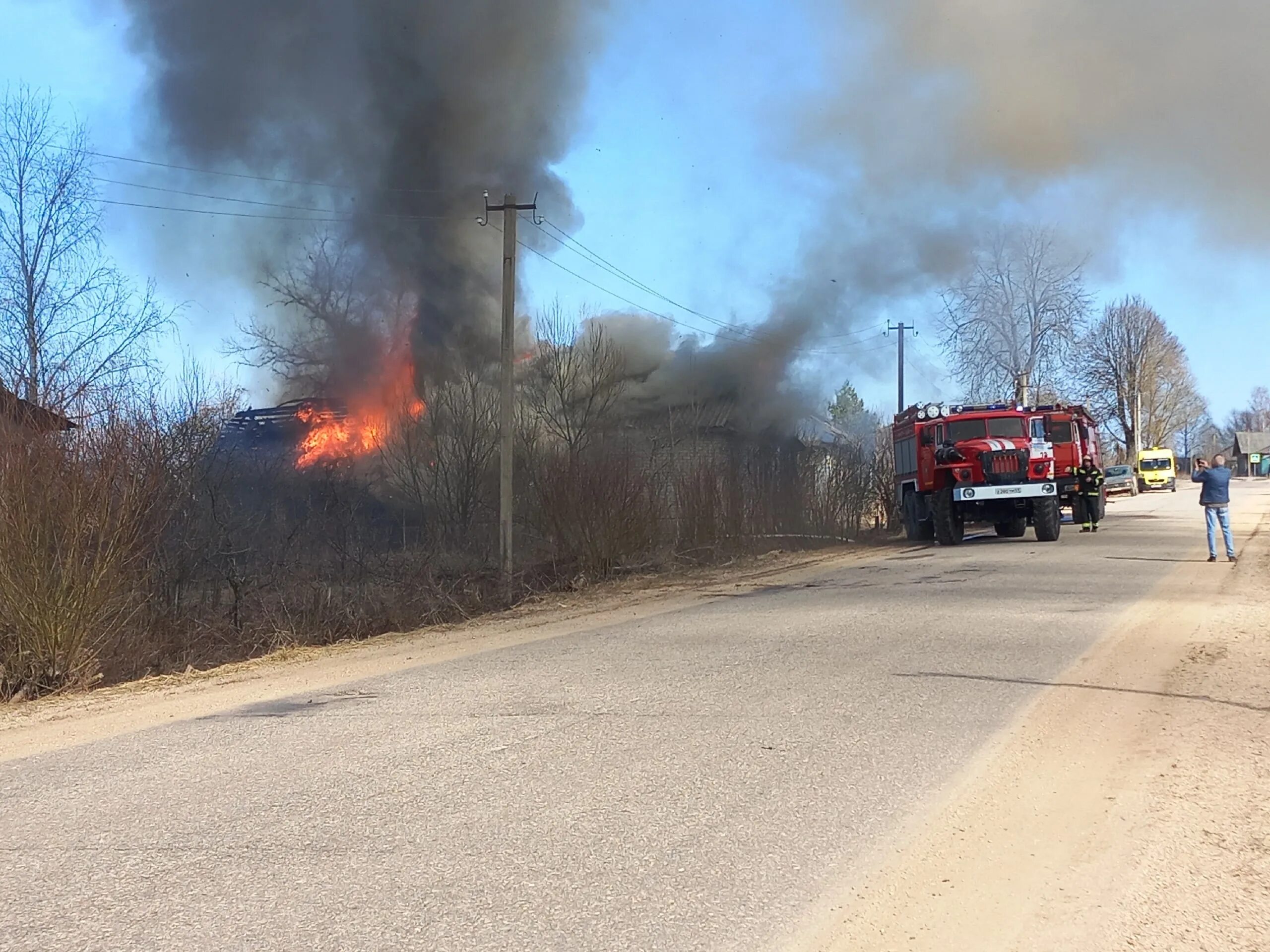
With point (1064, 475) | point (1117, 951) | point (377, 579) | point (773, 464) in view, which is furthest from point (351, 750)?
point (1064, 475)

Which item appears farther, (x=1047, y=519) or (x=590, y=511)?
(x=1047, y=519)

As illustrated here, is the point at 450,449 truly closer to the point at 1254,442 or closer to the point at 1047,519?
the point at 1047,519

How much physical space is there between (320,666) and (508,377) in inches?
328

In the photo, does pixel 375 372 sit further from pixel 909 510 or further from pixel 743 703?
pixel 743 703

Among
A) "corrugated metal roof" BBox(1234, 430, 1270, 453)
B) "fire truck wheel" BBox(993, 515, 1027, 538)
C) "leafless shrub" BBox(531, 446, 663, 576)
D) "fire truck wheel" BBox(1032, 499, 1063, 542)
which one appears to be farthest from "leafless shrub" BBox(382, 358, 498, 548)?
"corrugated metal roof" BBox(1234, 430, 1270, 453)

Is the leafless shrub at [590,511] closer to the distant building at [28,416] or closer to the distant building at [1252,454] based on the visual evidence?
the distant building at [28,416]

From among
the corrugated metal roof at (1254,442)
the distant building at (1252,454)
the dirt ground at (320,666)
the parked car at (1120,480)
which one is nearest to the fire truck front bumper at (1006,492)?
the dirt ground at (320,666)

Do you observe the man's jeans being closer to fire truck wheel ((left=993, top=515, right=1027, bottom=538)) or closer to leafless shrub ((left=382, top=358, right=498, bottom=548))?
fire truck wheel ((left=993, top=515, right=1027, bottom=538))

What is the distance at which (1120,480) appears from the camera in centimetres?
4847

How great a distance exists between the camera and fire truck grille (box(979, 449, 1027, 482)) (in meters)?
19.9

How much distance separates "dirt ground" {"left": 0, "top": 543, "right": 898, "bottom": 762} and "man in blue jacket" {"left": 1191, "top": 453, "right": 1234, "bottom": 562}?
19.4ft

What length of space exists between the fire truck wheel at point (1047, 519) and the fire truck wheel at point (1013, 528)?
6.46 feet

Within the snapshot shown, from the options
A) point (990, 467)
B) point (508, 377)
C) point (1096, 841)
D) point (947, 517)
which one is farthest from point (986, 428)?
point (1096, 841)

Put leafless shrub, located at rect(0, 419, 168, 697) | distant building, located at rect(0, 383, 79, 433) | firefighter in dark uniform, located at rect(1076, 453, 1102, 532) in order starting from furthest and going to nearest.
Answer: firefighter in dark uniform, located at rect(1076, 453, 1102, 532), distant building, located at rect(0, 383, 79, 433), leafless shrub, located at rect(0, 419, 168, 697)
